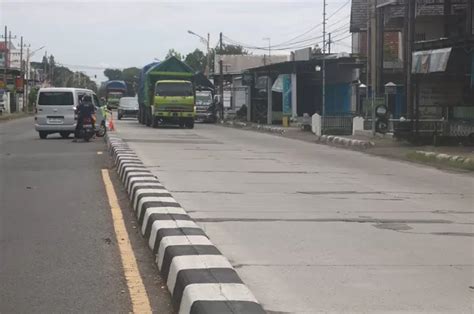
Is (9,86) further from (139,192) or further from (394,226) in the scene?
(394,226)

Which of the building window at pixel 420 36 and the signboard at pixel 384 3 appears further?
the building window at pixel 420 36

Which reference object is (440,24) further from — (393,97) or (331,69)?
(331,69)

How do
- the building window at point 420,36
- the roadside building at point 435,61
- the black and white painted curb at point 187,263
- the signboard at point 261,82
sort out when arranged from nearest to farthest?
the black and white painted curb at point 187,263, the roadside building at point 435,61, the building window at point 420,36, the signboard at point 261,82

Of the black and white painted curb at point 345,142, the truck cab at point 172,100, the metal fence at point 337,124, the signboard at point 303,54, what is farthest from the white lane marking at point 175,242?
the signboard at point 303,54

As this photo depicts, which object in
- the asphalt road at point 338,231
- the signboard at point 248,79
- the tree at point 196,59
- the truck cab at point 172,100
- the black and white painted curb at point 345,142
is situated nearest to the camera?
the asphalt road at point 338,231

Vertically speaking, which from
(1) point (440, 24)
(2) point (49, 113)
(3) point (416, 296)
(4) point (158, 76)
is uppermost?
(1) point (440, 24)

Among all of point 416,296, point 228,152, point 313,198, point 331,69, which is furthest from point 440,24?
point 416,296

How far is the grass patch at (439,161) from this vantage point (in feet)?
56.6

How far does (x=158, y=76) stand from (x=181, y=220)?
31406mm

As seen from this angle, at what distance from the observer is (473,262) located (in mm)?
6879

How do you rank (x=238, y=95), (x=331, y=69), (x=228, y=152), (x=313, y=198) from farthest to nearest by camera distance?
(x=238, y=95) → (x=331, y=69) → (x=228, y=152) → (x=313, y=198)

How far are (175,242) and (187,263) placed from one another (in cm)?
81

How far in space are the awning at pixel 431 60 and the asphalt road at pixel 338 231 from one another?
23.2ft

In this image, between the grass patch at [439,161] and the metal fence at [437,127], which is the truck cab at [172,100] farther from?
the grass patch at [439,161]
